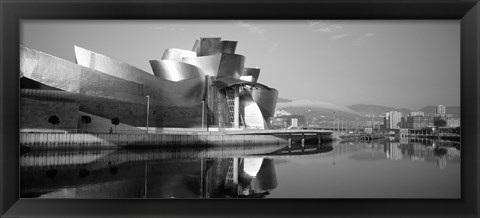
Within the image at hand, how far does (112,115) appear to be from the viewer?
1160cm

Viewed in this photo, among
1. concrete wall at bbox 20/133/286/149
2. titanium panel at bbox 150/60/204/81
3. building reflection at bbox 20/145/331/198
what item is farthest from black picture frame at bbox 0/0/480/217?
titanium panel at bbox 150/60/204/81

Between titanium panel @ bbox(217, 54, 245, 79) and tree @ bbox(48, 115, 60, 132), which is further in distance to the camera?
titanium panel @ bbox(217, 54, 245, 79)

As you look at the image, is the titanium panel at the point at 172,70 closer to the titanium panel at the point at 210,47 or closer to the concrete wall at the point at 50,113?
the titanium panel at the point at 210,47

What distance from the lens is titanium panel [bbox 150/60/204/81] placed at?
14656 mm

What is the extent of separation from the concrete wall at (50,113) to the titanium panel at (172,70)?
492 cm

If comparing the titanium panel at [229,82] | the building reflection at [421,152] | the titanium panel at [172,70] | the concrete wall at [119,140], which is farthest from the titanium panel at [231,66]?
the building reflection at [421,152]

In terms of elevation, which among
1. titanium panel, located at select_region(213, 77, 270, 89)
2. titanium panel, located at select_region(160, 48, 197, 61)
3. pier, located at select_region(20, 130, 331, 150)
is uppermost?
titanium panel, located at select_region(160, 48, 197, 61)

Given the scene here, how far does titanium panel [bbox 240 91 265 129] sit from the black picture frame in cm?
1315

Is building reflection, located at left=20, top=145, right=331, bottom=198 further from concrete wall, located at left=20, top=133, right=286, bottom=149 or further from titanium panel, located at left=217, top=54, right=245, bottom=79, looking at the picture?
titanium panel, located at left=217, top=54, right=245, bottom=79

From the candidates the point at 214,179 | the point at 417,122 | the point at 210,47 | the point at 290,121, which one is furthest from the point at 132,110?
the point at 417,122

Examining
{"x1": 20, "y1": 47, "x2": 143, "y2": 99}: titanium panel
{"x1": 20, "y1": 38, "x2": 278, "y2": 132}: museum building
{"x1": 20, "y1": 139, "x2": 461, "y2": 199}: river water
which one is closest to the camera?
{"x1": 20, "y1": 139, "x2": 461, "y2": 199}: river water

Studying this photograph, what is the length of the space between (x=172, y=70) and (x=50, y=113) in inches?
243

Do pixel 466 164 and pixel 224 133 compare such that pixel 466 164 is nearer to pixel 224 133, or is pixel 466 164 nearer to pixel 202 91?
pixel 224 133

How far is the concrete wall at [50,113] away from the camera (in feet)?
27.3
